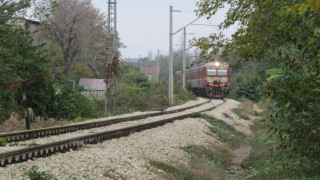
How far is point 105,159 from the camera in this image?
924 centimetres

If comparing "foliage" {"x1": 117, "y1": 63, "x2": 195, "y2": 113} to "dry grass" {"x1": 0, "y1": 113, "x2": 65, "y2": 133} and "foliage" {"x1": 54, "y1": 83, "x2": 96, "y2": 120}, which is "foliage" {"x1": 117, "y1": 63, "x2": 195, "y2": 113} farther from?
"dry grass" {"x1": 0, "y1": 113, "x2": 65, "y2": 133}

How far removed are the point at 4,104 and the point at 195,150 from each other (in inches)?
426

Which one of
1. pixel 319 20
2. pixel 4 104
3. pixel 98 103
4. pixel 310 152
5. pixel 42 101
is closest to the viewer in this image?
pixel 319 20

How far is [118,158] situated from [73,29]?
132 ft

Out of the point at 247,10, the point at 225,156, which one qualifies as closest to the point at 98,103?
the point at 225,156

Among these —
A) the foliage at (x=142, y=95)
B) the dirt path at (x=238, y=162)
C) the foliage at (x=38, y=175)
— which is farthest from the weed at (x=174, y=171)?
the foliage at (x=142, y=95)

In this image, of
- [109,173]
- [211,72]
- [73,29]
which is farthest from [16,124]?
[73,29]

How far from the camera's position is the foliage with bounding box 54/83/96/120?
24.2 m

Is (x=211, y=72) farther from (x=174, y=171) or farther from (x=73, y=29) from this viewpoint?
(x=174, y=171)

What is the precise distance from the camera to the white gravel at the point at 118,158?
306 inches

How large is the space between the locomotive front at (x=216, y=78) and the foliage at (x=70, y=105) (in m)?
18.4

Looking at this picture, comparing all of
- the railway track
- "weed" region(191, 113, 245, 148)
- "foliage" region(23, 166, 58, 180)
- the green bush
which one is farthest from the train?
"foliage" region(23, 166, 58, 180)

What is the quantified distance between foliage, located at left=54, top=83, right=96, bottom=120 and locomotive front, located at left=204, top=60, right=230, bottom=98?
18429 mm

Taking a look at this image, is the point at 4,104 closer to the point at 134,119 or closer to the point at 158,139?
the point at 134,119
